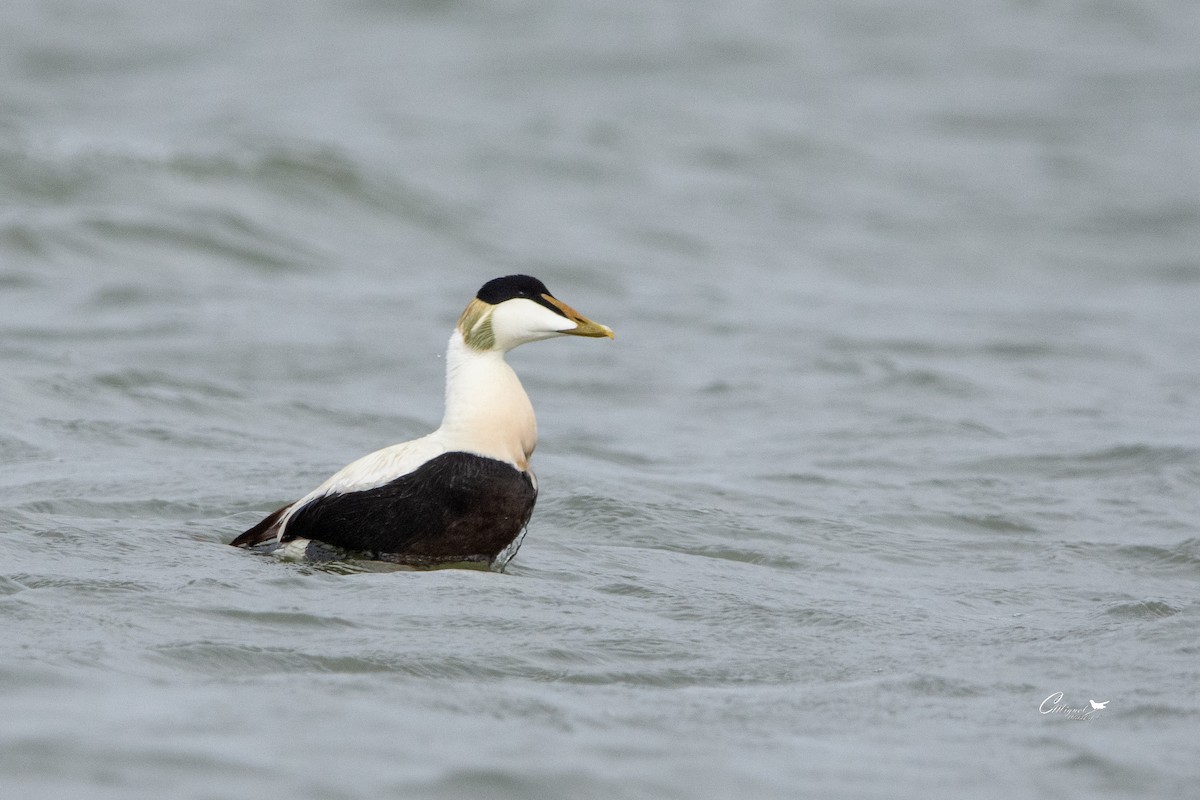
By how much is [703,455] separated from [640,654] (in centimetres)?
449

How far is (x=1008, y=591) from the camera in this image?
23.5ft

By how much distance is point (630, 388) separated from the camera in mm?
12156

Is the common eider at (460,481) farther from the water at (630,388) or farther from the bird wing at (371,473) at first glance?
the water at (630,388)

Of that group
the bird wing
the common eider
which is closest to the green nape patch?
the common eider

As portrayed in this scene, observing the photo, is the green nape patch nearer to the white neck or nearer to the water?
the white neck

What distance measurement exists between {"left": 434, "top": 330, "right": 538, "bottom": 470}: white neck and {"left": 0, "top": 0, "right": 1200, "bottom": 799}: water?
0.55 metres

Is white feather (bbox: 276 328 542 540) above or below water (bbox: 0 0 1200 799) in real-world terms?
above

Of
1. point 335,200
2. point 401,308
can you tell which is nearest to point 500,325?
point 401,308

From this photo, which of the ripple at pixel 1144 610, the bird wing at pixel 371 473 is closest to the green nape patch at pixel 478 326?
the bird wing at pixel 371 473

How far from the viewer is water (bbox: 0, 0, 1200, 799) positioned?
4984 mm

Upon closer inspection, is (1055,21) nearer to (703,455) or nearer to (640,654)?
(703,455)

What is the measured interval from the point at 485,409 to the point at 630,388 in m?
5.43

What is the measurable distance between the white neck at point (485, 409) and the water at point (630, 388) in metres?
0.55

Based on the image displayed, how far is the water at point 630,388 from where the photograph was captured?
196 inches
